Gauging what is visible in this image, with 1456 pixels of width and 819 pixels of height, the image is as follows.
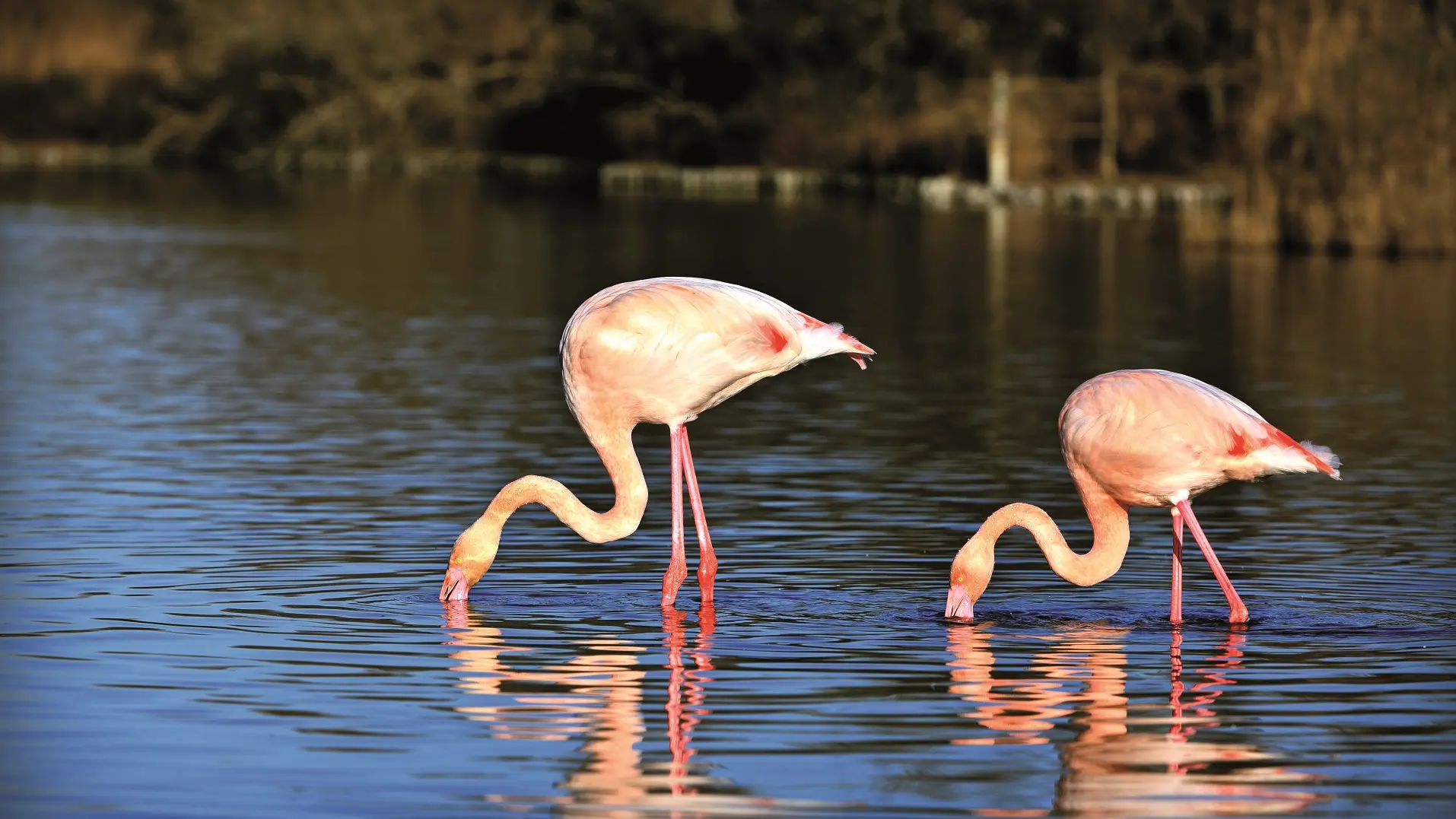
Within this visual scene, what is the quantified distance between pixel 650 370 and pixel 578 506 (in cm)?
57

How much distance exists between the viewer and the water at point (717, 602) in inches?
281

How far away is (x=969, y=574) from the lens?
9.25 m

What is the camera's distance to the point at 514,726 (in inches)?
304

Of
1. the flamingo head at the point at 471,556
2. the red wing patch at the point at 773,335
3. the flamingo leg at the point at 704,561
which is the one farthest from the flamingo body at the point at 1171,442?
the flamingo head at the point at 471,556

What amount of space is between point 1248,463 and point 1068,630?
0.88 meters

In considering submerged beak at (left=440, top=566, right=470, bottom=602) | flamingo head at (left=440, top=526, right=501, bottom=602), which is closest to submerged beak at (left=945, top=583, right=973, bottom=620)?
flamingo head at (left=440, top=526, right=501, bottom=602)

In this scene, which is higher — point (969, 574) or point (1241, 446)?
point (1241, 446)

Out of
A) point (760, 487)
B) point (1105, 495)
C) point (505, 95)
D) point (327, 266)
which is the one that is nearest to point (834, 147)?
point (505, 95)

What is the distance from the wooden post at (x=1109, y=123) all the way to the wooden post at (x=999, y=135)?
178cm

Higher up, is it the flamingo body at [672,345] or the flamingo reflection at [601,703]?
the flamingo body at [672,345]

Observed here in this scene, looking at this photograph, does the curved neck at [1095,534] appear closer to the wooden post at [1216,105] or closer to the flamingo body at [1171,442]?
the flamingo body at [1171,442]

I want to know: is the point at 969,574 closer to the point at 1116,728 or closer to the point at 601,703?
the point at 1116,728

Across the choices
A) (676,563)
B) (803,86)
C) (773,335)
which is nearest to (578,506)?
(676,563)

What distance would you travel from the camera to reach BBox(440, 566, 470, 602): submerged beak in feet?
31.2
